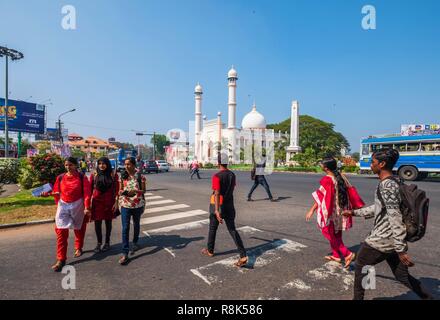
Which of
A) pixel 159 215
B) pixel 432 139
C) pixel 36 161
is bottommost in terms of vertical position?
pixel 159 215

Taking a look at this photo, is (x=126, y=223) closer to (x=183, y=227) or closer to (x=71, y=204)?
(x=71, y=204)

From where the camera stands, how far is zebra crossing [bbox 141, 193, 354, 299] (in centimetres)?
349

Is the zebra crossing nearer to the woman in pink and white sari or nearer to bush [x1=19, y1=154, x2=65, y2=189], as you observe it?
the woman in pink and white sari

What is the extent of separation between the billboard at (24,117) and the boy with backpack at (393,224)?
37294 millimetres

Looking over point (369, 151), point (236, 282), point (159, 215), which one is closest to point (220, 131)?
point (369, 151)

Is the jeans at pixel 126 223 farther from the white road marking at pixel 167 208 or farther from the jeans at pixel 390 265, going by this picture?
the white road marking at pixel 167 208

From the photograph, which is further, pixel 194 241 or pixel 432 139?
pixel 432 139

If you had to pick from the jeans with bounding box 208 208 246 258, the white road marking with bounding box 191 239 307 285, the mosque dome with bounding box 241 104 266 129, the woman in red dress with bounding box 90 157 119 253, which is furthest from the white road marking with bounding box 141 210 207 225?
the mosque dome with bounding box 241 104 266 129

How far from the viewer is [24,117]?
3075 centimetres

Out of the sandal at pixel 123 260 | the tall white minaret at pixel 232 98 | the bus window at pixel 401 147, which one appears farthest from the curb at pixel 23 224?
the tall white minaret at pixel 232 98

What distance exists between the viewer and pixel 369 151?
20.5 m

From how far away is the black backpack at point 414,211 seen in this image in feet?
7.68
